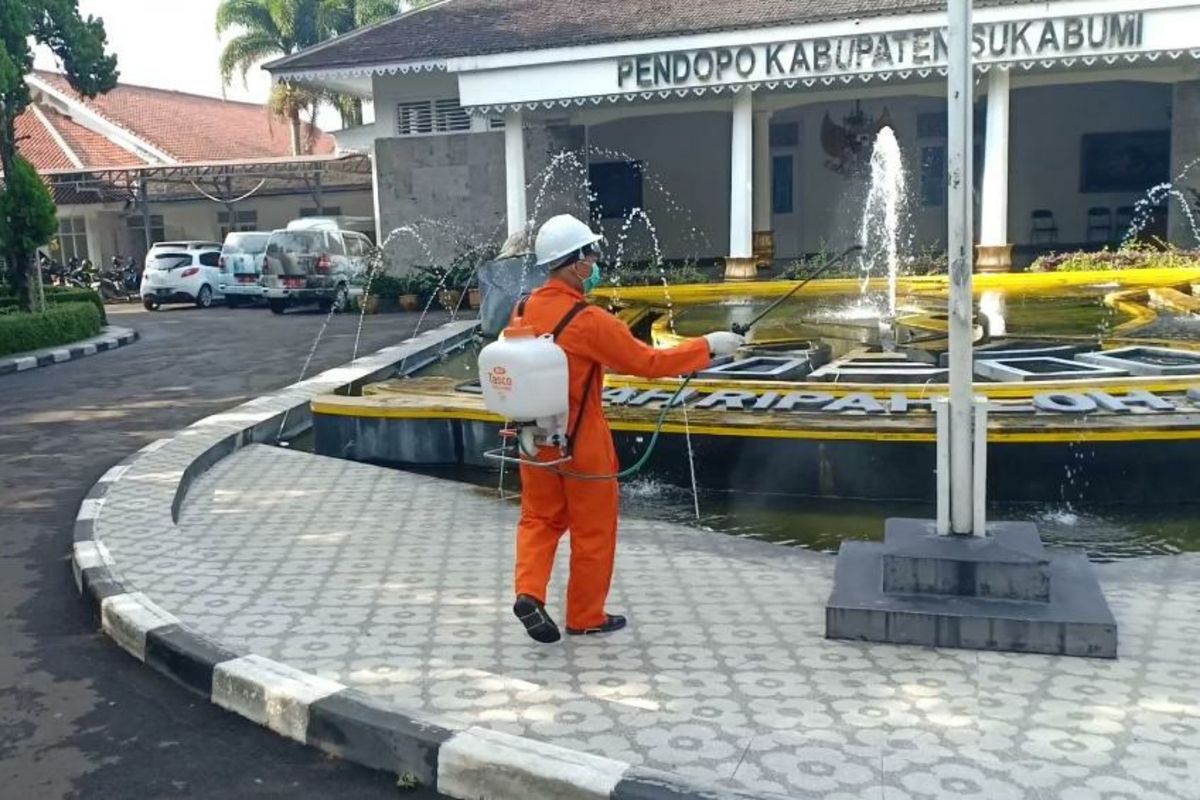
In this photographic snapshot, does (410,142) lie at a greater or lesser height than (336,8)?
lesser

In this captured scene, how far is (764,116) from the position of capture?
21578mm

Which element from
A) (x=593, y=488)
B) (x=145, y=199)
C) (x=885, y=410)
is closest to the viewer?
(x=593, y=488)

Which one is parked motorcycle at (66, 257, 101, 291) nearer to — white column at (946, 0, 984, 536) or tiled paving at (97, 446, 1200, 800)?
tiled paving at (97, 446, 1200, 800)

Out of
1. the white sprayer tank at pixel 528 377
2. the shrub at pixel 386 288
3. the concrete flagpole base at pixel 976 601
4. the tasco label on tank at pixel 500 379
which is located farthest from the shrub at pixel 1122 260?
the tasco label on tank at pixel 500 379

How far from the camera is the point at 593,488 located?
14.5 ft

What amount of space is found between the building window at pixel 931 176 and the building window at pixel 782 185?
112 inches

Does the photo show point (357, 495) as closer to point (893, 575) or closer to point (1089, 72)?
point (893, 575)

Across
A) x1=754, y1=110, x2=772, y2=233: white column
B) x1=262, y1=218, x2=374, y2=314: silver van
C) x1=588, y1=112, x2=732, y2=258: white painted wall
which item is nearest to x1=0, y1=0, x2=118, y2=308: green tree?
x1=262, y1=218, x2=374, y2=314: silver van

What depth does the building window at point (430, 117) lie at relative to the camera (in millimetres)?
23188

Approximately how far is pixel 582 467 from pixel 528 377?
43 centimetres

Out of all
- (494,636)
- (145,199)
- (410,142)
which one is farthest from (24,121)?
(494,636)

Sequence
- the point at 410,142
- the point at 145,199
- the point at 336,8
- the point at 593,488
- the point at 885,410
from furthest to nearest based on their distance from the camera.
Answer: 1. the point at 336,8
2. the point at 145,199
3. the point at 410,142
4. the point at 885,410
5. the point at 593,488

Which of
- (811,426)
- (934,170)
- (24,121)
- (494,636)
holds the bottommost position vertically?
(494,636)

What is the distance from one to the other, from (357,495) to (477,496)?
31.2 inches
